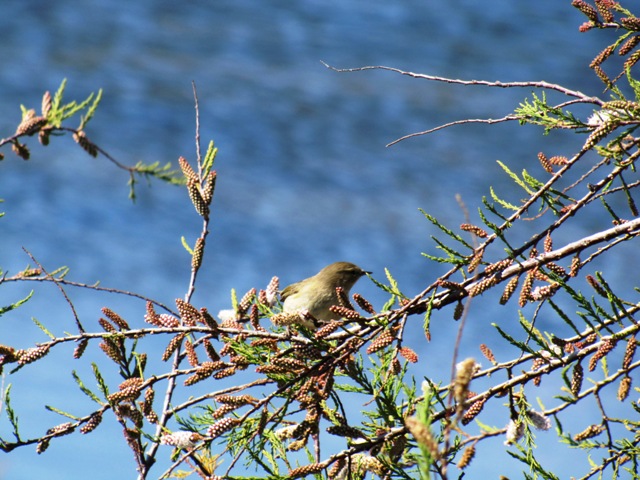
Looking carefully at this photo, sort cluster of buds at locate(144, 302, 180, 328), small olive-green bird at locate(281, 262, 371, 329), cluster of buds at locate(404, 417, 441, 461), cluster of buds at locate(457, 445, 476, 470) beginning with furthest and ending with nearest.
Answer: small olive-green bird at locate(281, 262, 371, 329), cluster of buds at locate(144, 302, 180, 328), cluster of buds at locate(457, 445, 476, 470), cluster of buds at locate(404, 417, 441, 461)

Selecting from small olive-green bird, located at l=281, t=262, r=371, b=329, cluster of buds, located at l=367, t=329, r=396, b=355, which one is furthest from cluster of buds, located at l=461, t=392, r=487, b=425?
small olive-green bird, located at l=281, t=262, r=371, b=329

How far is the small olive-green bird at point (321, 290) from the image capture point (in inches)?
193

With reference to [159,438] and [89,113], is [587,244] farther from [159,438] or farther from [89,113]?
[89,113]

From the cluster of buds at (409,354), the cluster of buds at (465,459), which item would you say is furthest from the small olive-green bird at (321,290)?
the cluster of buds at (465,459)

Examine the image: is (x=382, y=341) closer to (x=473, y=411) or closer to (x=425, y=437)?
(x=473, y=411)

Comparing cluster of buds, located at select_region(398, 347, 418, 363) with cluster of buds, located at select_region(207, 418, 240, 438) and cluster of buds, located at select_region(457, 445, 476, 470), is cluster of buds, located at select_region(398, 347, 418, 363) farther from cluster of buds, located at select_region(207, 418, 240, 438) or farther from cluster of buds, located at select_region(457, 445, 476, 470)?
cluster of buds, located at select_region(207, 418, 240, 438)

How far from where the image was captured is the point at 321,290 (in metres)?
5.00

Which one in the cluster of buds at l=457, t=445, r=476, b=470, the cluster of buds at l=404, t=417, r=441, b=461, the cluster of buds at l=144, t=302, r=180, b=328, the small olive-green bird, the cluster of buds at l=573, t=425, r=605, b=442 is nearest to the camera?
the cluster of buds at l=404, t=417, r=441, b=461

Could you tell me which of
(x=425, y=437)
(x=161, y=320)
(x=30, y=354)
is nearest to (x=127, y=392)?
(x=161, y=320)

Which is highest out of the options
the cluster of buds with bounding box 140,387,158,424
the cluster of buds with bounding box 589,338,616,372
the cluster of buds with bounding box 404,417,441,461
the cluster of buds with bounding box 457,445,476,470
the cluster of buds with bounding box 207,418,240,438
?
the cluster of buds with bounding box 140,387,158,424

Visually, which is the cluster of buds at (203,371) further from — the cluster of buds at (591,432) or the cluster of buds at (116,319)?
the cluster of buds at (591,432)

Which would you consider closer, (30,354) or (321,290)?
(30,354)

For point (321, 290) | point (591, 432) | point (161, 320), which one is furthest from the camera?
point (321, 290)

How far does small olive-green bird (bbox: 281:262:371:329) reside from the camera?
490cm
